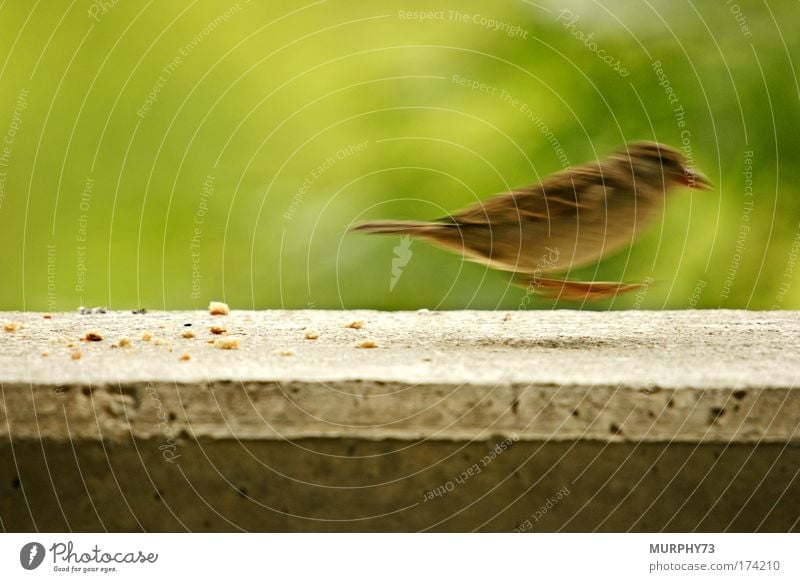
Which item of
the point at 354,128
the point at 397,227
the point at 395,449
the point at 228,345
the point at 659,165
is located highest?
the point at 354,128

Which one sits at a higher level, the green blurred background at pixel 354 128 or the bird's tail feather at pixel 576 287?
the green blurred background at pixel 354 128

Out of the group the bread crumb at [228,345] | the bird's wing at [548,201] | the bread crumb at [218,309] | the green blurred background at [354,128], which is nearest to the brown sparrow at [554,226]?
the bird's wing at [548,201]

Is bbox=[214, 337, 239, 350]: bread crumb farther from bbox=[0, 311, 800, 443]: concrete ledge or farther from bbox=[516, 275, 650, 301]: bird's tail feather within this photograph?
bbox=[516, 275, 650, 301]: bird's tail feather

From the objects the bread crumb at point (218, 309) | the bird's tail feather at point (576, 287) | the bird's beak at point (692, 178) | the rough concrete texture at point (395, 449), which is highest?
the bird's beak at point (692, 178)

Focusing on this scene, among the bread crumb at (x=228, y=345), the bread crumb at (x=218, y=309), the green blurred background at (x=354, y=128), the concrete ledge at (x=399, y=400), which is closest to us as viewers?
the concrete ledge at (x=399, y=400)

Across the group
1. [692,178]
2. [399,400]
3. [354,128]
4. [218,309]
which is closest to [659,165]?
[692,178]

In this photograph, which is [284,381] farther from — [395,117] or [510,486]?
[395,117]

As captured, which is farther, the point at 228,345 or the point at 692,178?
the point at 692,178

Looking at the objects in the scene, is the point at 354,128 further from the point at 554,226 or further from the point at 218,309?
the point at 554,226

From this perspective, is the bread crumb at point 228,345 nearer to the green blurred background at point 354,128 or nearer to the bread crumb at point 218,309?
the bread crumb at point 218,309
